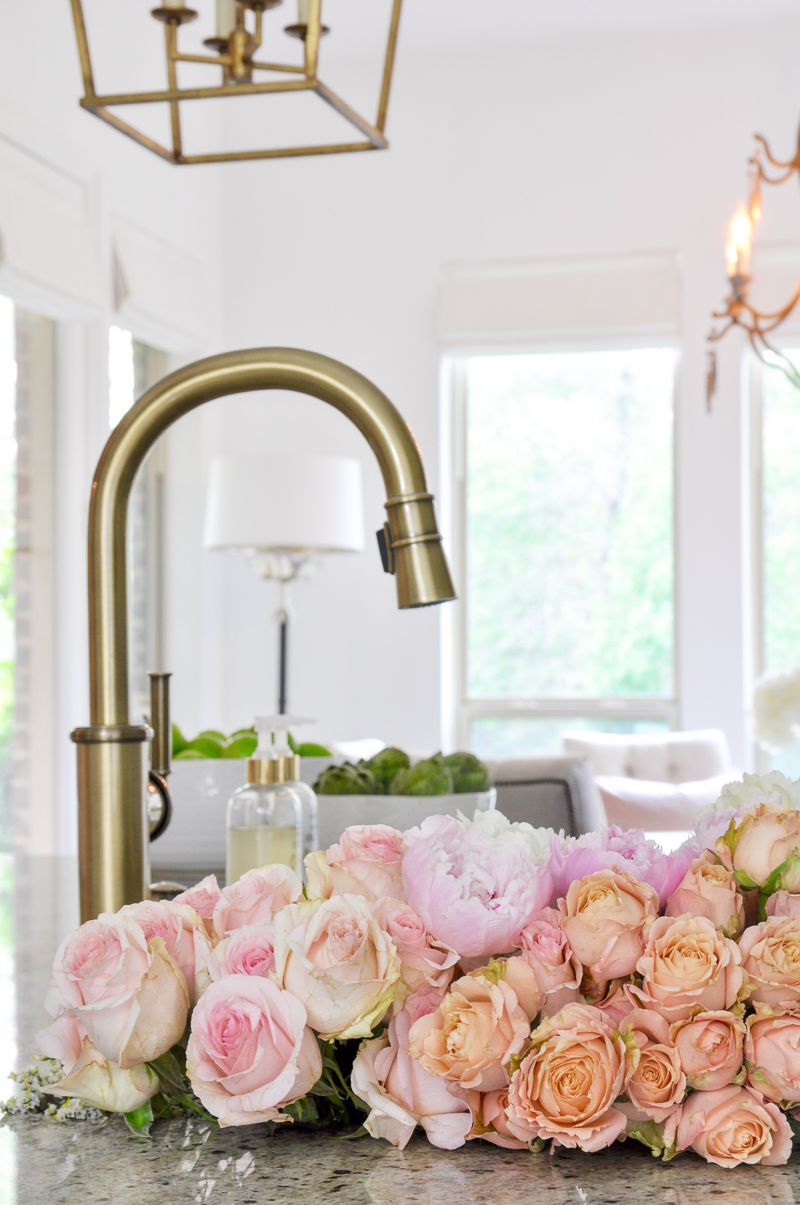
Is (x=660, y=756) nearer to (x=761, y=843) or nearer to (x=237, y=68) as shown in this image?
(x=237, y=68)

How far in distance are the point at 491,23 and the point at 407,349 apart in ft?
Result: 3.94

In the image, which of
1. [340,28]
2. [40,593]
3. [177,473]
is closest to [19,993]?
[40,593]

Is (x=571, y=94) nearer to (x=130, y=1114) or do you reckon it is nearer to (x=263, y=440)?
(x=263, y=440)

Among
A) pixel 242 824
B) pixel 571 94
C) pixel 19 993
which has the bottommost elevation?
pixel 19 993

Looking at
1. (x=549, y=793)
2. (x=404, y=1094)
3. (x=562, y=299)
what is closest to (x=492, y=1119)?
(x=404, y=1094)

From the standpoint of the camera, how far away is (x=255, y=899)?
1.97 ft

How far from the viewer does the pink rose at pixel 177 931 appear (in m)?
0.60

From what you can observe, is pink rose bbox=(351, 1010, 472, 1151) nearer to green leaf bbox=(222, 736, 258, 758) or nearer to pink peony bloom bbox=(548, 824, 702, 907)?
pink peony bloom bbox=(548, 824, 702, 907)

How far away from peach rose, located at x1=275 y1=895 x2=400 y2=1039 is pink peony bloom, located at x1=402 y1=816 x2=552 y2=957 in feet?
0.09

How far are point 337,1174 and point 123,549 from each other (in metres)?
0.36

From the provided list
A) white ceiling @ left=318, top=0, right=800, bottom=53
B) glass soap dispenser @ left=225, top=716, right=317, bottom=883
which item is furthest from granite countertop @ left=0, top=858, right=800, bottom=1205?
white ceiling @ left=318, top=0, right=800, bottom=53

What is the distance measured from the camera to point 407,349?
15.8 ft

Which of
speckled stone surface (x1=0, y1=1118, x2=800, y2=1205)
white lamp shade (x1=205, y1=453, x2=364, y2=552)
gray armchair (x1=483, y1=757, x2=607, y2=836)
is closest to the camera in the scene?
speckled stone surface (x1=0, y1=1118, x2=800, y2=1205)

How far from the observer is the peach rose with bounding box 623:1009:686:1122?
0.52 metres
